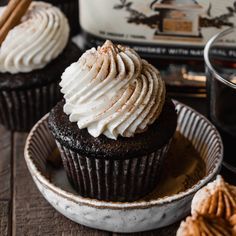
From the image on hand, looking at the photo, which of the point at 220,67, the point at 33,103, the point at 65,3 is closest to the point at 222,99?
the point at 220,67

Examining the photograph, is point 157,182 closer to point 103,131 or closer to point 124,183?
point 124,183

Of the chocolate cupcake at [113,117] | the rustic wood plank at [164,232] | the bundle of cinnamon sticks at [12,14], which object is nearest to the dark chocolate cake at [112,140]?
the chocolate cupcake at [113,117]

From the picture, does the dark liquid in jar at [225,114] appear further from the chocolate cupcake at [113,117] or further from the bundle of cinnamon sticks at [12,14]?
the bundle of cinnamon sticks at [12,14]

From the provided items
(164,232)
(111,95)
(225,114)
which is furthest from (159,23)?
(164,232)

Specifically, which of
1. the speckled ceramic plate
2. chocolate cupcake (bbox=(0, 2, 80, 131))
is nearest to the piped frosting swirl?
the speckled ceramic plate

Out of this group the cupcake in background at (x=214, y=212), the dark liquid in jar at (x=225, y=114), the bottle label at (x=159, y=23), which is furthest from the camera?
the bottle label at (x=159, y=23)

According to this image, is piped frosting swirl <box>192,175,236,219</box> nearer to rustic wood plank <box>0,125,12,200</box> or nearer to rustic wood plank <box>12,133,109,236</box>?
rustic wood plank <box>12,133,109,236</box>
